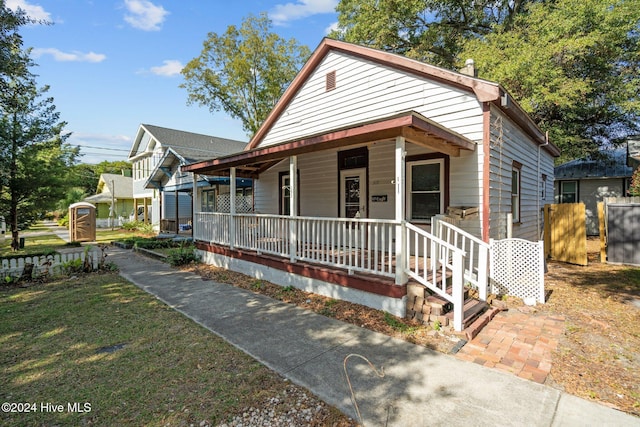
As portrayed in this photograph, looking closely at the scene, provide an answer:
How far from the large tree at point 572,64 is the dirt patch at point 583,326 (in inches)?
289

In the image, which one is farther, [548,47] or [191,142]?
[191,142]

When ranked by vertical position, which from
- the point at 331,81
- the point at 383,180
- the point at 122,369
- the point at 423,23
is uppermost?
the point at 423,23

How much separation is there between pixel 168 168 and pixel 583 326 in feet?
65.0

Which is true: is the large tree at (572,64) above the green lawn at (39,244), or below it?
above

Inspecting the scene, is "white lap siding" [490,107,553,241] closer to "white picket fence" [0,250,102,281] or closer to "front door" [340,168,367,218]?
"front door" [340,168,367,218]

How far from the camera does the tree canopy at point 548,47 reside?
36.7ft

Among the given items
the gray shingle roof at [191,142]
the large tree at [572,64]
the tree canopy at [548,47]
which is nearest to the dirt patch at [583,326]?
the large tree at [572,64]

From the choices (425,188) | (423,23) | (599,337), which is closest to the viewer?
(599,337)

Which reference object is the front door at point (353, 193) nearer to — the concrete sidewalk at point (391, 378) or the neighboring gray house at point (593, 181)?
the concrete sidewalk at point (391, 378)

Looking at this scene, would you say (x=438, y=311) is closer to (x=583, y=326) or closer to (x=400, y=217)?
(x=400, y=217)

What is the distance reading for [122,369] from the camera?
3482mm

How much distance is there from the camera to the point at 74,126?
13977mm

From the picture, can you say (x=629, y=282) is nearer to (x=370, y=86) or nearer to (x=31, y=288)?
(x=370, y=86)

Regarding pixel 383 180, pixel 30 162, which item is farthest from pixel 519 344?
pixel 30 162
